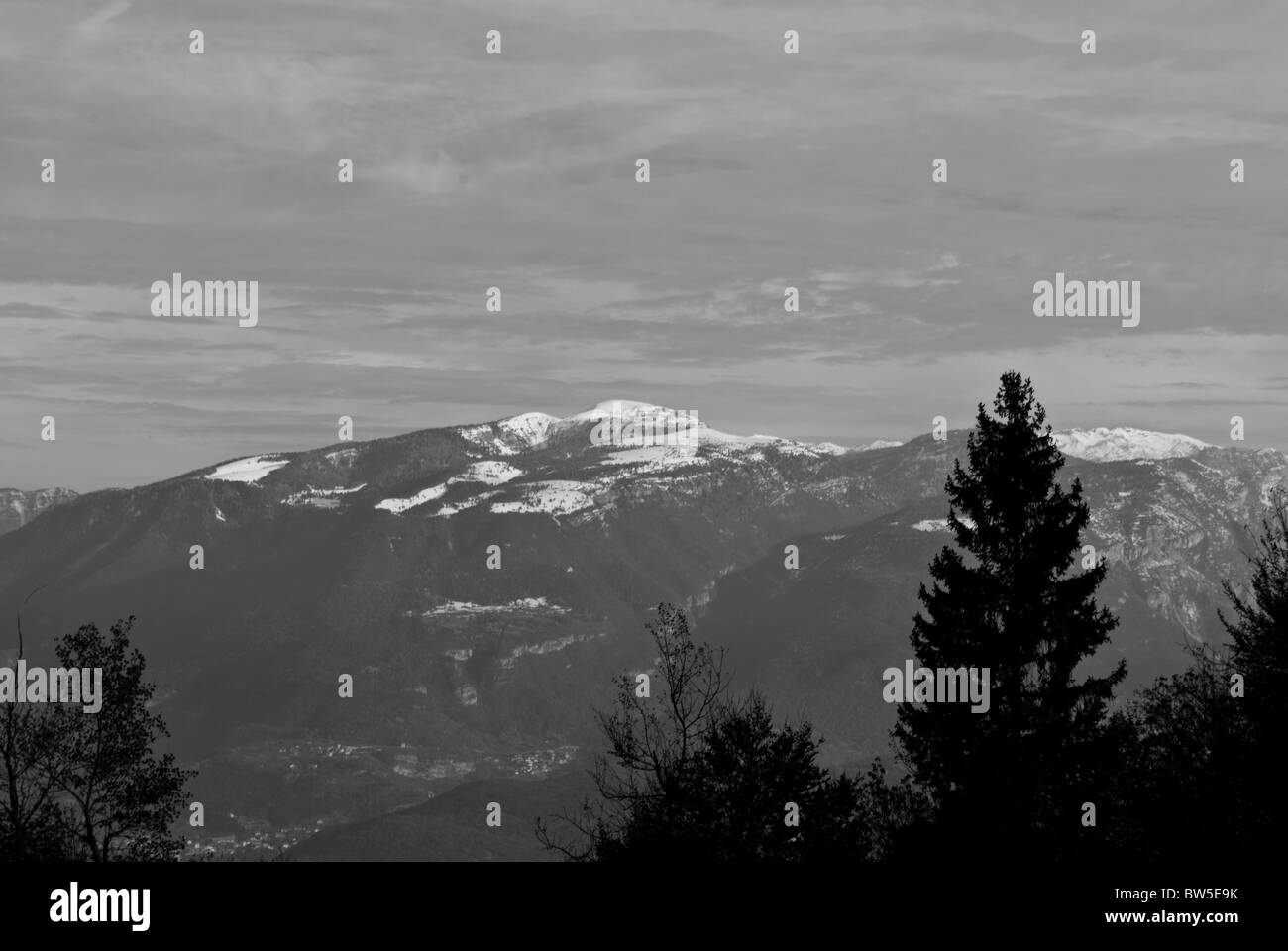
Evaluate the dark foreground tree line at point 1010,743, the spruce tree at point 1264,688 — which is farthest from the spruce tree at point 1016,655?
the spruce tree at point 1264,688

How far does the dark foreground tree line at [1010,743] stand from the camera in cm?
3797

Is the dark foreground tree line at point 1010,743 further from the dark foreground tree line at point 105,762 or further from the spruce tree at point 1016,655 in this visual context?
the dark foreground tree line at point 105,762

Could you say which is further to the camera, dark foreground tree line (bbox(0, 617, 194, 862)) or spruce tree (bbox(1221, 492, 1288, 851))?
dark foreground tree line (bbox(0, 617, 194, 862))

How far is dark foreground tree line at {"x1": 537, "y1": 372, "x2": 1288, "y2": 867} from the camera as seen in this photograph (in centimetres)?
3797

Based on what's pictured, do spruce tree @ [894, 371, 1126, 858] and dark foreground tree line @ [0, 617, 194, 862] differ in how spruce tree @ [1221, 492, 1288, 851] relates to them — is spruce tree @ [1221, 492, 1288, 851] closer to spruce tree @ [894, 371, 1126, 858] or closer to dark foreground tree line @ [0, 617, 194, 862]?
spruce tree @ [894, 371, 1126, 858]

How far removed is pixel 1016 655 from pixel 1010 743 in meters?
3.29

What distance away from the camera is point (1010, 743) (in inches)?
1957

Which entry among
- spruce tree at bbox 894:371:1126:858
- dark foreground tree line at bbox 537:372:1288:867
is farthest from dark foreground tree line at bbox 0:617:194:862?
spruce tree at bbox 894:371:1126:858

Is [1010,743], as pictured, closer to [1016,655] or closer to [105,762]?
[1016,655]

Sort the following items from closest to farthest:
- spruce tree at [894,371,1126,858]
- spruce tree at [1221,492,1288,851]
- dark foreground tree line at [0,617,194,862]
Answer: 1. spruce tree at [1221,492,1288,851]
2. dark foreground tree line at [0,617,194,862]
3. spruce tree at [894,371,1126,858]

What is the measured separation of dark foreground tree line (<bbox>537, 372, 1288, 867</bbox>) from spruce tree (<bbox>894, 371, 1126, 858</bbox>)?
7 cm
